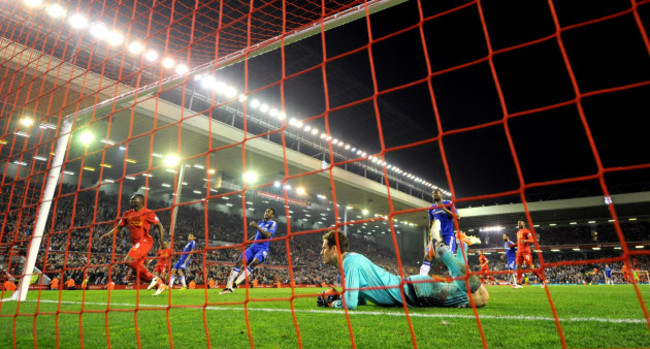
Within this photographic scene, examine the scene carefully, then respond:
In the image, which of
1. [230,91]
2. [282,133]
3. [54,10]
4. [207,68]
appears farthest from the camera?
[230,91]

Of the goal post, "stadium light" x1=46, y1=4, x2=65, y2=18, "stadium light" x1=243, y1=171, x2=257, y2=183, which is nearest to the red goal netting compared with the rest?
the goal post

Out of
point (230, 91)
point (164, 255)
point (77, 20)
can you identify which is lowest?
point (164, 255)

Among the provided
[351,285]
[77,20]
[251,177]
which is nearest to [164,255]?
[351,285]

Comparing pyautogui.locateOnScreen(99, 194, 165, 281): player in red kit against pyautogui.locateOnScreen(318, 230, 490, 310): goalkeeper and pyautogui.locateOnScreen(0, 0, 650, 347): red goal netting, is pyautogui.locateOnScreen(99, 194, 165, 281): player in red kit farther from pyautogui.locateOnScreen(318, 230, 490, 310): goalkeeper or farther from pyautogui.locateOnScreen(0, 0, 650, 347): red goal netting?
pyautogui.locateOnScreen(318, 230, 490, 310): goalkeeper

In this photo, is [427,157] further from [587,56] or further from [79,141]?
[79,141]

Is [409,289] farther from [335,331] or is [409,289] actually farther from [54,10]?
[54,10]

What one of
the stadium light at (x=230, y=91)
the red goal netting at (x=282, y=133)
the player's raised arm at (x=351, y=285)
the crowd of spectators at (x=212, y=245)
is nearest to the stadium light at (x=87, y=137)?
the red goal netting at (x=282, y=133)

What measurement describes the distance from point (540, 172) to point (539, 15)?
19.8m

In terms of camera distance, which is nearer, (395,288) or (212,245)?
(395,288)

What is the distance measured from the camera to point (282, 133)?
10.2 feet

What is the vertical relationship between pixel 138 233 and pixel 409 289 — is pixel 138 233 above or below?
above

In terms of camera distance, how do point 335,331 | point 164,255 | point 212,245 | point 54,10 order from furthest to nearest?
1. point 212,245
2. point 54,10
3. point 164,255
4. point 335,331

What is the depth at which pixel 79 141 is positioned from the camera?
1677 centimetres

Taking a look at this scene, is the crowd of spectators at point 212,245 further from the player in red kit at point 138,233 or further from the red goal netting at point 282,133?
the player in red kit at point 138,233
